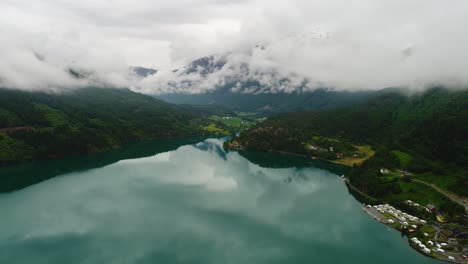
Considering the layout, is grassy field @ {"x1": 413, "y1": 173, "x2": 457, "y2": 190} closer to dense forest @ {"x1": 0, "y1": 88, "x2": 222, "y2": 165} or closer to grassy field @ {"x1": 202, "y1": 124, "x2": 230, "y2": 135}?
dense forest @ {"x1": 0, "y1": 88, "x2": 222, "y2": 165}

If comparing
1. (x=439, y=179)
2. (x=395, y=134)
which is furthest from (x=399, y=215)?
(x=395, y=134)

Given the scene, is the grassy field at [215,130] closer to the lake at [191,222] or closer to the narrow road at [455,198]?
the lake at [191,222]

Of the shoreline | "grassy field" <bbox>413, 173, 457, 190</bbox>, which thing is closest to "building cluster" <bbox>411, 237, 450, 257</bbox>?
the shoreline

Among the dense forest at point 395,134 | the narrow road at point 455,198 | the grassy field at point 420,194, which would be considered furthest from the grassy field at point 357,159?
the narrow road at point 455,198

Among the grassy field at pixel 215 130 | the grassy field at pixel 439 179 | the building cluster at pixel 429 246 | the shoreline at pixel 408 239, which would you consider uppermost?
the grassy field at pixel 439 179

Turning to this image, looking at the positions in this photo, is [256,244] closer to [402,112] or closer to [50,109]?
[402,112]

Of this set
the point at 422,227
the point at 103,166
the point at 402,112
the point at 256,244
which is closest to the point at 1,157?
the point at 103,166
